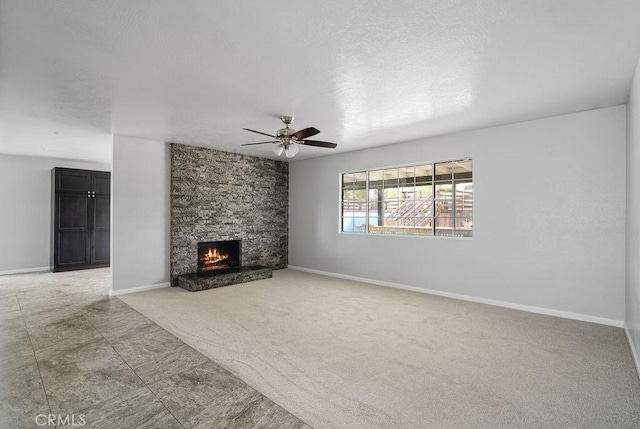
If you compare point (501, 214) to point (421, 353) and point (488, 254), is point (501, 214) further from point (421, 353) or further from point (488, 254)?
point (421, 353)

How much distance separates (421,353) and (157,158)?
18.1 ft

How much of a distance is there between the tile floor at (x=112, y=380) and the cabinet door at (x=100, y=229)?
374cm

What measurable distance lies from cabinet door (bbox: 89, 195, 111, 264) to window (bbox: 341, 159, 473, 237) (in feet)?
19.6

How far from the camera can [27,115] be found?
429 centimetres

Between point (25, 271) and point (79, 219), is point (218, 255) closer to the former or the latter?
point (79, 219)

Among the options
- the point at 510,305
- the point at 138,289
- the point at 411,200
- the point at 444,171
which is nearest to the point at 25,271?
the point at 138,289

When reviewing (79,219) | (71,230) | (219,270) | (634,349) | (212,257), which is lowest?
(634,349)

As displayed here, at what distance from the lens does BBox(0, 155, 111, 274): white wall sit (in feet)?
23.9

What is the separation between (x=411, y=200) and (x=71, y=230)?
7.79 m

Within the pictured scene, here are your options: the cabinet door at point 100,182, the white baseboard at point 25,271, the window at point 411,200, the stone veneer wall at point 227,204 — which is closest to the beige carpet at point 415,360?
the window at point 411,200

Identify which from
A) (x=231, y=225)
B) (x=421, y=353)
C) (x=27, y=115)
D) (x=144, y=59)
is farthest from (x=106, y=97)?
(x=421, y=353)

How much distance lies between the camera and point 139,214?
5.73 m

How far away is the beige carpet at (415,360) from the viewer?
2.21m

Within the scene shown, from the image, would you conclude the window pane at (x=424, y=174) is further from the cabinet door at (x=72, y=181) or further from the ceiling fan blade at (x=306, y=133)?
the cabinet door at (x=72, y=181)
